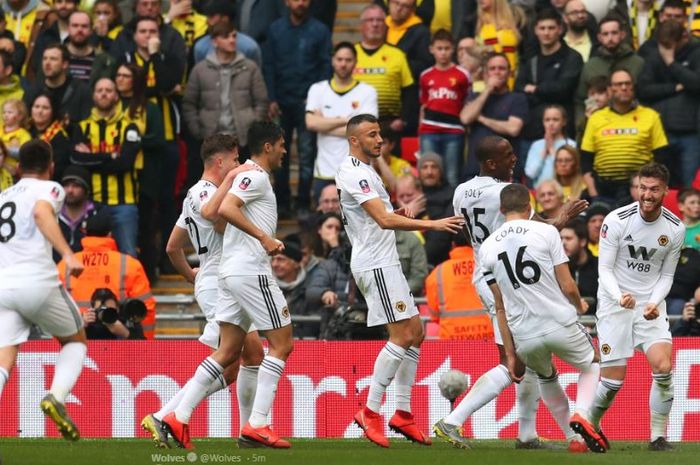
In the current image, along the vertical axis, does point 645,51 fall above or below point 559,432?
above

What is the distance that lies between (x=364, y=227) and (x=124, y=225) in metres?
6.14

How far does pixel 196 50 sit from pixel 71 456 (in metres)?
8.82

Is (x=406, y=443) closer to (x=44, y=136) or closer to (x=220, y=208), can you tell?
(x=220, y=208)

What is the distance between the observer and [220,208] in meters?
13.1

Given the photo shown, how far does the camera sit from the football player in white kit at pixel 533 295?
12.7 meters

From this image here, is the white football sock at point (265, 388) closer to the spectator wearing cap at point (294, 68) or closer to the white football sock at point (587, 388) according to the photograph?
the white football sock at point (587, 388)

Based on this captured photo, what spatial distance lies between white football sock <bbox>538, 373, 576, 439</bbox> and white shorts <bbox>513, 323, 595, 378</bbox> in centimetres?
19

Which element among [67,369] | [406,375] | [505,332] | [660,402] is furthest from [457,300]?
[67,369]

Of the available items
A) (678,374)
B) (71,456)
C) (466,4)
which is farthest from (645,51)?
(71,456)

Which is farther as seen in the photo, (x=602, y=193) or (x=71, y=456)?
(x=602, y=193)

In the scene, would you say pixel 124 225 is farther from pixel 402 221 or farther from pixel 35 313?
pixel 35 313

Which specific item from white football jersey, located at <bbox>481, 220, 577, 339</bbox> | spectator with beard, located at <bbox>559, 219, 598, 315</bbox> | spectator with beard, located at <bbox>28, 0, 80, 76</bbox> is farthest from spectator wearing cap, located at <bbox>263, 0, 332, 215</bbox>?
white football jersey, located at <bbox>481, 220, 577, 339</bbox>

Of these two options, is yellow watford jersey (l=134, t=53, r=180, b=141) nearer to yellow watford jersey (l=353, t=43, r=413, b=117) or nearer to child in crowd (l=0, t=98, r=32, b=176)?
child in crowd (l=0, t=98, r=32, b=176)

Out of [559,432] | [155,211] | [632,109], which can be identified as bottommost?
[559,432]
